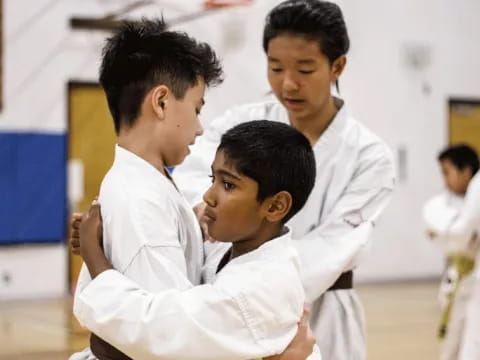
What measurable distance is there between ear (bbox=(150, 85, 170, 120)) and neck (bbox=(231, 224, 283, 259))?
1.23 feet

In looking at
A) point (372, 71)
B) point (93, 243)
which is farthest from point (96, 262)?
point (372, 71)

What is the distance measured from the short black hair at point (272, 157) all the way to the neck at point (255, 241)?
46mm

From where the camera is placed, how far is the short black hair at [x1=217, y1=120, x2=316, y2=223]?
7.26 ft

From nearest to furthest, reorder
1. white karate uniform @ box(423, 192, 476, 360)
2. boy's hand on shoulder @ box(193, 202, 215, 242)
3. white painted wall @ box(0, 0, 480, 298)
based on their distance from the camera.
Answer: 1. boy's hand on shoulder @ box(193, 202, 215, 242)
2. white karate uniform @ box(423, 192, 476, 360)
3. white painted wall @ box(0, 0, 480, 298)

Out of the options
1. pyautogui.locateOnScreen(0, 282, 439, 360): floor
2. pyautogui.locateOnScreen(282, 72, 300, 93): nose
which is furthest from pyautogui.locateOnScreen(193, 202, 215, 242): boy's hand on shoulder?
pyautogui.locateOnScreen(0, 282, 439, 360): floor

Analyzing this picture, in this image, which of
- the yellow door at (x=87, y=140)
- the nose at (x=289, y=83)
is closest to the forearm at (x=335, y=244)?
the nose at (x=289, y=83)

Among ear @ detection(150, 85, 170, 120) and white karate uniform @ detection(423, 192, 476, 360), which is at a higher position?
ear @ detection(150, 85, 170, 120)

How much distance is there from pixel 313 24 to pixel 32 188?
9.20m

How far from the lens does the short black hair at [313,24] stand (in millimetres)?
3168

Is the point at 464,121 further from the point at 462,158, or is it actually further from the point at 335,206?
the point at 335,206

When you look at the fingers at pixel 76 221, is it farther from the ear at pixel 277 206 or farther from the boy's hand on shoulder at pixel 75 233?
the ear at pixel 277 206

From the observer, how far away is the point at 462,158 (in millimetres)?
7660

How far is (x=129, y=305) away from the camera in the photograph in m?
1.97

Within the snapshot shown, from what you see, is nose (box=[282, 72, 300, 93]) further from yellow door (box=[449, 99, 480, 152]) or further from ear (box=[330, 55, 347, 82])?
yellow door (box=[449, 99, 480, 152])
